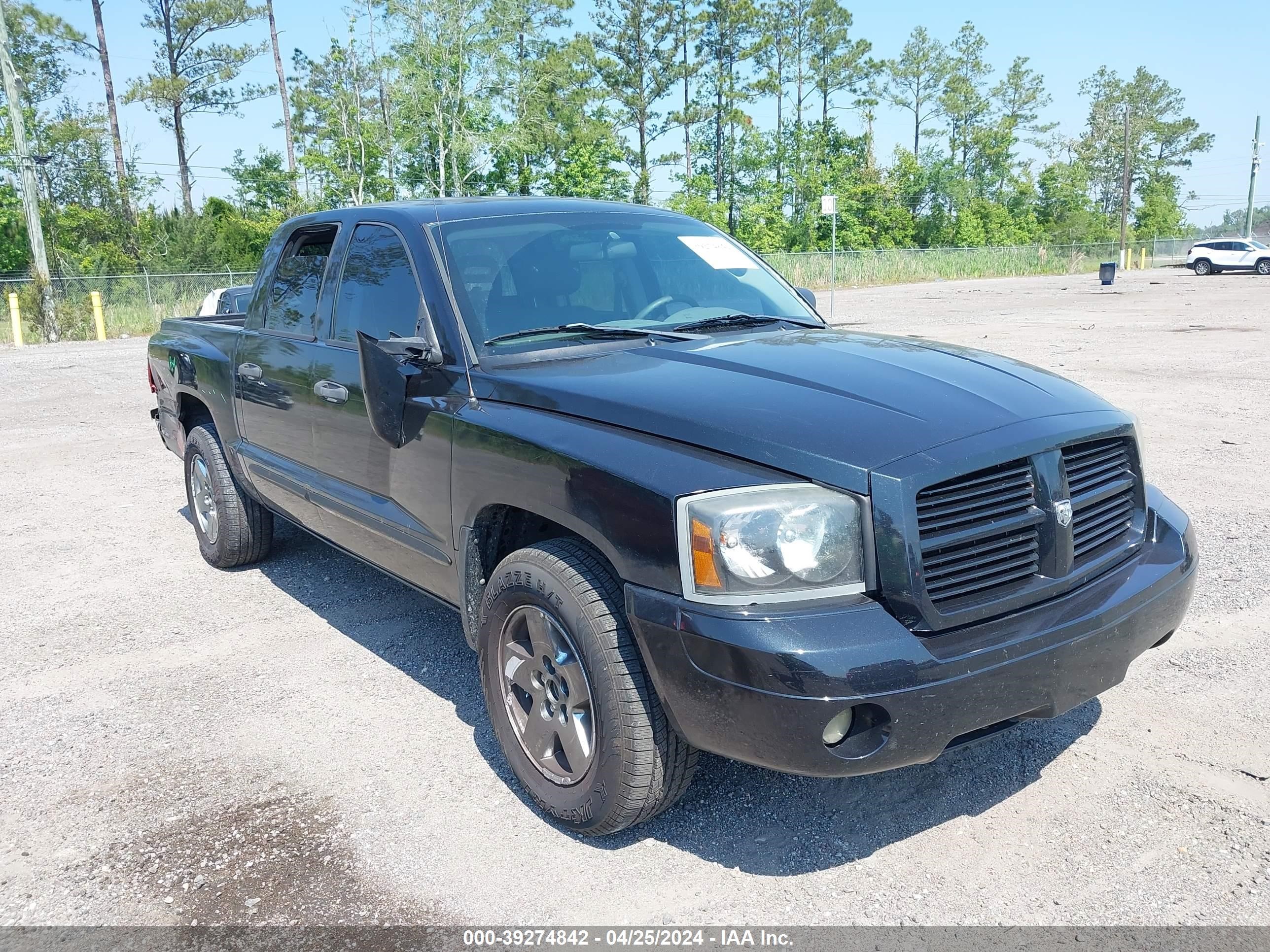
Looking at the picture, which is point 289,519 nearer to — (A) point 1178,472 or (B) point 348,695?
(B) point 348,695

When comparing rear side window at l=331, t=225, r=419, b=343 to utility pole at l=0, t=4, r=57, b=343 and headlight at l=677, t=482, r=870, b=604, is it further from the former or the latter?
utility pole at l=0, t=4, r=57, b=343

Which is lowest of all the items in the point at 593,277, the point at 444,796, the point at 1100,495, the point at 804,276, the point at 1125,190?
the point at 444,796

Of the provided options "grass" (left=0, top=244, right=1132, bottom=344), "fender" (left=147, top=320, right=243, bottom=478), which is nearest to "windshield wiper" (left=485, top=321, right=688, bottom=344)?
"fender" (left=147, top=320, right=243, bottom=478)

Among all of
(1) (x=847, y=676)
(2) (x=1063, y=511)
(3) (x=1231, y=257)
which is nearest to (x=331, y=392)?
(1) (x=847, y=676)

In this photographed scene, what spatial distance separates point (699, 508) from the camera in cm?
242

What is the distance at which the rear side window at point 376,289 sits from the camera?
3703mm

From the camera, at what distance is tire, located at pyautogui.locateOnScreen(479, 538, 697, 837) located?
262 cm

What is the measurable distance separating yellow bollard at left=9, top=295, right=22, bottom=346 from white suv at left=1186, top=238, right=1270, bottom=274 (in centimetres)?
4930

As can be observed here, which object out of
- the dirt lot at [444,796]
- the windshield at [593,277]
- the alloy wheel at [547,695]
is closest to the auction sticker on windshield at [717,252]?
the windshield at [593,277]

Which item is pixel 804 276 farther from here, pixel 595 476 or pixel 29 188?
pixel 595 476

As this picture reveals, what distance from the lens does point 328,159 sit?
43469mm

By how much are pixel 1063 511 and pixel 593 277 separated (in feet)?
6.30

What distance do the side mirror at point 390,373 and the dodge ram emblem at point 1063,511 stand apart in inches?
78.3

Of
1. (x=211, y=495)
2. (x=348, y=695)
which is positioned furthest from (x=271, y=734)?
(x=211, y=495)
